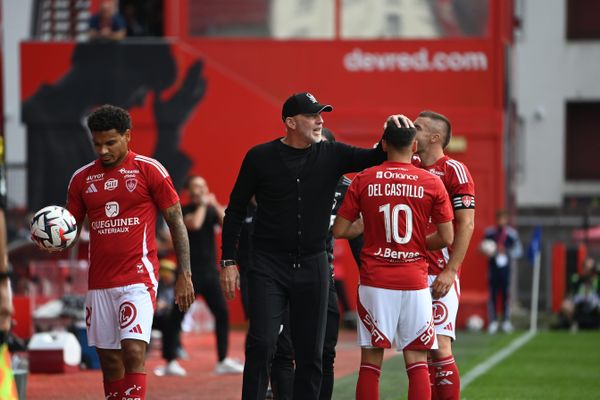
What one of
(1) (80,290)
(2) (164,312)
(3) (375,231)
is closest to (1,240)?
(3) (375,231)

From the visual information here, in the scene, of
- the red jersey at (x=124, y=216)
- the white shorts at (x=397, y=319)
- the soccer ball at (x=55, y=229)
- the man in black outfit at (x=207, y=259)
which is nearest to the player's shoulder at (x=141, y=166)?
the red jersey at (x=124, y=216)

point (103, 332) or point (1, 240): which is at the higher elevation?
point (1, 240)

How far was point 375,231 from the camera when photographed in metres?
8.94

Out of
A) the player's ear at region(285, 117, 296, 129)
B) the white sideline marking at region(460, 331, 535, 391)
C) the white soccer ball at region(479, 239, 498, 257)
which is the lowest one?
the white sideline marking at region(460, 331, 535, 391)

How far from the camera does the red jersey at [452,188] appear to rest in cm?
945

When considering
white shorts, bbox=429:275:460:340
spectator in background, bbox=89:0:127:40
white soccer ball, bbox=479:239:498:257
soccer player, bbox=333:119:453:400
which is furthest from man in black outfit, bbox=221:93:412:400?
white soccer ball, bbox=479:239:498:257

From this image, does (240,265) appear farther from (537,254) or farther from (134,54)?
(537,254)

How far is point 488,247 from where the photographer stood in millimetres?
23688

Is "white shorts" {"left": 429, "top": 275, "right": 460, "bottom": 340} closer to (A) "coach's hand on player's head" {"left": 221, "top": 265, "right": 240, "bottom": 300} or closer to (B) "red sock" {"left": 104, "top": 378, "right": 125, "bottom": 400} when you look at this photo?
(A) "coach's hand on player's head" {"left": 221, "top": 265, "right": 240, "bottom": 300}

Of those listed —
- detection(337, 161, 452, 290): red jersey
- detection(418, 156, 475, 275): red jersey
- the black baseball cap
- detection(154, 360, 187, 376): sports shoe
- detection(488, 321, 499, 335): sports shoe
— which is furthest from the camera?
detection(488, 321, 499, 335): sports shoe

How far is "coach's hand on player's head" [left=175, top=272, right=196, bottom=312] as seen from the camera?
9102mm

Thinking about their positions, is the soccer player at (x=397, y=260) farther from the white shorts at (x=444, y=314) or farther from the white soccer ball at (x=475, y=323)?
the white soccer ball at (x=475, y=323)

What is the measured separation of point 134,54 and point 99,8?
1618mm

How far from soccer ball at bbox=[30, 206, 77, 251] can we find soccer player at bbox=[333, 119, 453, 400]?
1894mm
